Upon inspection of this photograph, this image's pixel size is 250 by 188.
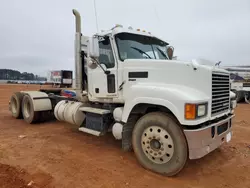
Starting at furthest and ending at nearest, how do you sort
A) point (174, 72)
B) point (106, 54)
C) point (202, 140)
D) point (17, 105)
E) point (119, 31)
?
point (17, 105) < point (106, 54) < point (119, 31) < point (174, 72) < point (202, 140)

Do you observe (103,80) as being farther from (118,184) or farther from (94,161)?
(118,184)

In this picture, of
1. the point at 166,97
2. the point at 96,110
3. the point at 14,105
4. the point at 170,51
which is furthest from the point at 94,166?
the point at 14,105

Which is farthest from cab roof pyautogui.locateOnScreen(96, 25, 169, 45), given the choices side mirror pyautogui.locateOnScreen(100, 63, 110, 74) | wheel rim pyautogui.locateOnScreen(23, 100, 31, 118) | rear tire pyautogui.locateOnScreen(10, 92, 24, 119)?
rear tire pyautogui.locateOnScreen(10, 92, 24, 119)

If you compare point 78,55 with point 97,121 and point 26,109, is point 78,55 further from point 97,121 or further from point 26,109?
point 26,109

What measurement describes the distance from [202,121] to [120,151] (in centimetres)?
218

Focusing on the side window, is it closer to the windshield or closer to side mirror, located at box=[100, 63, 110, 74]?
side mirror, located at box=[100, 63, 110, 74]

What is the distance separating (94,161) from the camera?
4.21 metres

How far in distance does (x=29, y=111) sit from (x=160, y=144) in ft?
18.8

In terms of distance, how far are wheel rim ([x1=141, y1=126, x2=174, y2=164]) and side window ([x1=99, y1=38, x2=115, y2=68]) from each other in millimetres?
A: 1820

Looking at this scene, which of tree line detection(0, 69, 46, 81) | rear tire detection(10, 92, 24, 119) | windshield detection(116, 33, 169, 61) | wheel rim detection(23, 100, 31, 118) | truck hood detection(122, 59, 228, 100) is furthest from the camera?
tree line detection(0, 69, 46, 81)

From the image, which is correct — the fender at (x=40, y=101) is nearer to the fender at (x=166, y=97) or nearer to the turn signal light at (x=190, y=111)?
the fender at (x=166, y=97)

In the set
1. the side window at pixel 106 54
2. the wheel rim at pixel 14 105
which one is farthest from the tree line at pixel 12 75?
the side window at pixel 106 54

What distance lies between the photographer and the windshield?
15.2 feet

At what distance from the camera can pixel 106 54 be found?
4871mm
